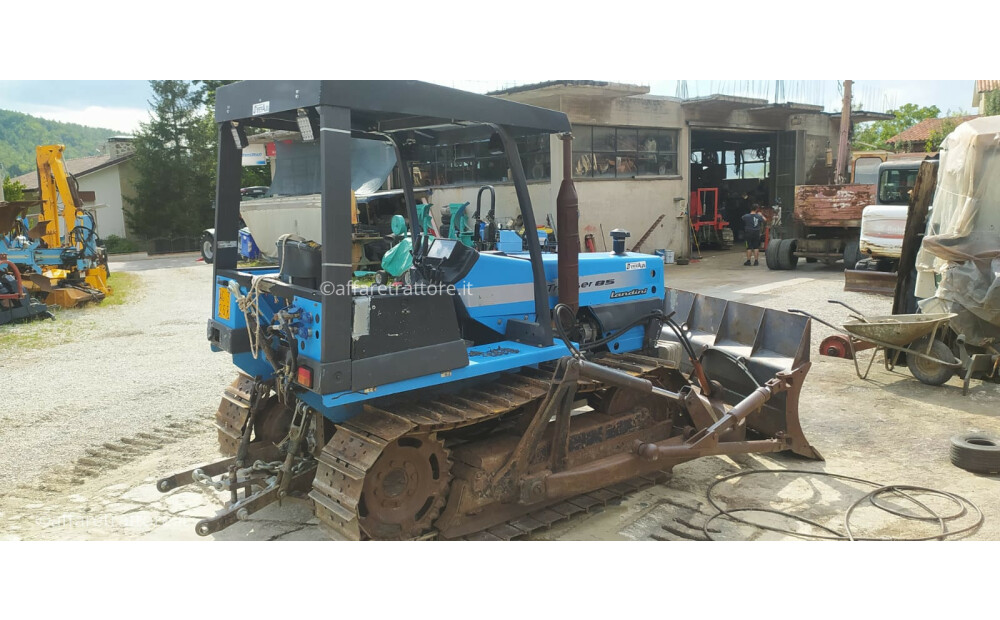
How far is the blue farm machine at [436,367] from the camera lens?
3.48 metres

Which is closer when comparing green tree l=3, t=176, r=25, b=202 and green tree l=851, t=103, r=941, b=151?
green tree l=3, t=176, r=25, b=202

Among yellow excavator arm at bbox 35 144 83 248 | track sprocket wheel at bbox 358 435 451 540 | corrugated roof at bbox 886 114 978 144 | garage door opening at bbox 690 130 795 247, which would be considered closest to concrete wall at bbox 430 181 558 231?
garage door opening at bbox 690 130 795 247

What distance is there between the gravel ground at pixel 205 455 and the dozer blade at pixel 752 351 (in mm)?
310

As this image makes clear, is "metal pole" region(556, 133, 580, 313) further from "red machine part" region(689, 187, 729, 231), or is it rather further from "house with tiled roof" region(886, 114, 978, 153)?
"house with tiled roof" region(886, 114, 978, 153)

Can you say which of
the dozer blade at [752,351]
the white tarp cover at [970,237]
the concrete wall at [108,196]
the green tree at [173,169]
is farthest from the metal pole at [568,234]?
the concrete wall at [108,196]

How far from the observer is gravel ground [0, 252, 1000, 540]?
170 inches

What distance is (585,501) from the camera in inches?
178

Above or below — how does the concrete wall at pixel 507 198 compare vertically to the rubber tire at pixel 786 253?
above

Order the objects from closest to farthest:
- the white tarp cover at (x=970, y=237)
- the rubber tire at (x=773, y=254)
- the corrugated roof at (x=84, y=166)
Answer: the white tarp cover at (x=970, y=237), the rubber tire at (x=773, y=254), the corrugated roof at (x=84, y=166)

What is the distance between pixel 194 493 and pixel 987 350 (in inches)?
288

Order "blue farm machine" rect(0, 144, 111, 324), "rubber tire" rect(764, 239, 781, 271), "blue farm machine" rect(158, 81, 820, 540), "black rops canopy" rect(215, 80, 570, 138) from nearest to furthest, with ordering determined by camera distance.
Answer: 1. "black rops canopy" rect(215, 80, 570, 138)
2. "blue farm machine" rect(158, 81, 820, 540)
3. "blue farm machine" rect(0, 144, 111, 324)
4. "rubber tire" rect(764, 239, 781, 271)

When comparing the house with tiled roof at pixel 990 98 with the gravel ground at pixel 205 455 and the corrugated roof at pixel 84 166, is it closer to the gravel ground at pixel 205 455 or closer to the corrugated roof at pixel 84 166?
the gravel ground at pixel 205 455

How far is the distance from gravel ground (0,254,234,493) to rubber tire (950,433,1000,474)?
19.3ft

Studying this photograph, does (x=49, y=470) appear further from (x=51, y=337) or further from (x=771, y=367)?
(x=51, y=337)
